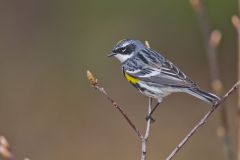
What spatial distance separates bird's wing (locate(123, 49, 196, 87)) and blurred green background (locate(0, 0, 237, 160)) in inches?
200

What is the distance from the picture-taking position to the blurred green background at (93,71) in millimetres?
11211

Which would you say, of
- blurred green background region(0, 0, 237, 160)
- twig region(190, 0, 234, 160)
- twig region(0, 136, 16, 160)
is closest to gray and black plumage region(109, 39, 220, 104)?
twig region(190, 0, 234, 160)

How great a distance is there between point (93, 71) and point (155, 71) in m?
6.40

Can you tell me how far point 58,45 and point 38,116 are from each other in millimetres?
1530

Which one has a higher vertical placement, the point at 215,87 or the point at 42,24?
the point at 42,24

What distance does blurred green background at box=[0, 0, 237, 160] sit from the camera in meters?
11.2

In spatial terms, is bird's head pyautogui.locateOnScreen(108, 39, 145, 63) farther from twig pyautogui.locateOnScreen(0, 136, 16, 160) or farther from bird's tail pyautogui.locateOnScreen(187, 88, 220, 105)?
twig pyautogui.locateOnScreen(0, 136, 16, 160)

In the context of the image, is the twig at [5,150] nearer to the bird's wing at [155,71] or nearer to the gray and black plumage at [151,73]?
the gray and black plumage at [151,73]

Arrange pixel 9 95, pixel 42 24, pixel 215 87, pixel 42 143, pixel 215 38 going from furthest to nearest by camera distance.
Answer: pixel 42 24 < pixel 9 95 < pixel 42 143 < pixel 215 38 < pixel 215 87

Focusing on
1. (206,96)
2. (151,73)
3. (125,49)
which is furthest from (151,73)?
(206,96)

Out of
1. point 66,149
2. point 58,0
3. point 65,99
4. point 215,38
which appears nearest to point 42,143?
point 66,149

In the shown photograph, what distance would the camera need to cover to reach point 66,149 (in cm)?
1113

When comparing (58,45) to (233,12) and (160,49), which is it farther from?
(233,12)

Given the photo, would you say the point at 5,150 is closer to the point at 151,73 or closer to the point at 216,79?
the point at 216,79
